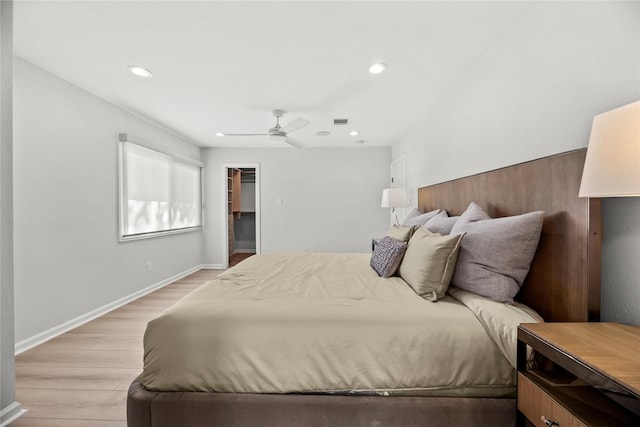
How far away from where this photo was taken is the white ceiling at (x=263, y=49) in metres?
1.67

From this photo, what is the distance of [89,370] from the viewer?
1975mm

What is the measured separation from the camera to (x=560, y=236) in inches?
51.1

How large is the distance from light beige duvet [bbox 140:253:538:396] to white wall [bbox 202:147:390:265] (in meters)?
4.05

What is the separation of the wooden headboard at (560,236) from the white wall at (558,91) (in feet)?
0.32

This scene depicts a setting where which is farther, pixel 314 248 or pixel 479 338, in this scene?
pixel 314 248

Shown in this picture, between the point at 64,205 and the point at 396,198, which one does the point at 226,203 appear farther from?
the point at 396,198

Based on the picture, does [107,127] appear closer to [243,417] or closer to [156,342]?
[156,342]

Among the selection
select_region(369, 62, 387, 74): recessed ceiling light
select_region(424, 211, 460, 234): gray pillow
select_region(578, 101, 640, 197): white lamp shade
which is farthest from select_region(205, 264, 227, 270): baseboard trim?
select_region(578, 101, 640, 197): white lamp shade

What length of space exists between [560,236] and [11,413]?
9.92ft

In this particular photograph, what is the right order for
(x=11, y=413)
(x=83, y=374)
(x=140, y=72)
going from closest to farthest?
(x=11, y=413)
(x=83, y=374)
(x=140, y=72)

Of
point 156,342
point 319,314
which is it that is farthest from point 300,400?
point 156,342

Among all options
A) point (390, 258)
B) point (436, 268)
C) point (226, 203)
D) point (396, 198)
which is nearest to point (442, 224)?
point (390, 258)

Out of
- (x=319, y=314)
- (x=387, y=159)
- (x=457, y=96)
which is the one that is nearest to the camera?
(x=319, y=314)

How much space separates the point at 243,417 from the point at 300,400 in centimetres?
26
